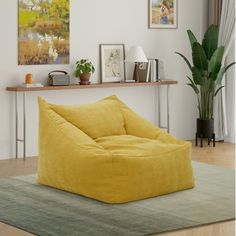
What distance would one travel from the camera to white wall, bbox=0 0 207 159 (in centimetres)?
818

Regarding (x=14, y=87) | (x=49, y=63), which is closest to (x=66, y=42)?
(x=49, y=63)

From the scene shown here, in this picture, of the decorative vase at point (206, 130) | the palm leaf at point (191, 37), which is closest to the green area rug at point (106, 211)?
the decorative vase at point (206, 130)

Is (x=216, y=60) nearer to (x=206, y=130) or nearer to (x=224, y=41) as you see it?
(x=224, y=41)

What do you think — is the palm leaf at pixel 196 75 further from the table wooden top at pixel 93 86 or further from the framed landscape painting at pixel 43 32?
the framed landscape painting at pixel 43 32

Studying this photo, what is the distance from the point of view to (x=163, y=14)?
9.45 metres

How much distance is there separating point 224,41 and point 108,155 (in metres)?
3.99

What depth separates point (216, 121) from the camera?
9.75 meters

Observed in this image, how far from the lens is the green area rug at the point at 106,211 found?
525cm

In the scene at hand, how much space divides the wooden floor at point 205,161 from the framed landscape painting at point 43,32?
1154mm

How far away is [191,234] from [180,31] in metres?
4.89

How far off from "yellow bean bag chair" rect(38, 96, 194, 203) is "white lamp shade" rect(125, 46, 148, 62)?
163cm

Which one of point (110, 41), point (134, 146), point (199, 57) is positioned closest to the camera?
point (134, 146)

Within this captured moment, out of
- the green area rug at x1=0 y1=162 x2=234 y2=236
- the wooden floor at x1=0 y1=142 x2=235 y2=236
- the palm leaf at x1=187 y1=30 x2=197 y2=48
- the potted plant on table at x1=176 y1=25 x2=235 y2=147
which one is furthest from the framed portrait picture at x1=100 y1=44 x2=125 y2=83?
the green area rug at x1=0 y1=162 x2=234 y2=236

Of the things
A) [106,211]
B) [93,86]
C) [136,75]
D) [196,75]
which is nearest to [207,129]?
[196,75]
